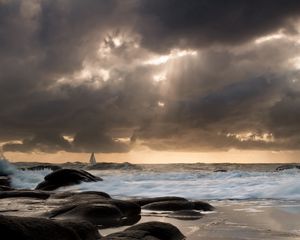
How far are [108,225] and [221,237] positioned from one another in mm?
2266

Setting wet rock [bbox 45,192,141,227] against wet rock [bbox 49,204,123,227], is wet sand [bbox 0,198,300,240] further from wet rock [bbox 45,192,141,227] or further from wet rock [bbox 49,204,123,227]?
wet rock [bbox 49,204,123,227]

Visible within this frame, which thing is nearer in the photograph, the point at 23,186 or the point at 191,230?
the point at 191,230

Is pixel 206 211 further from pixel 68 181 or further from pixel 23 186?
pixel 23 186

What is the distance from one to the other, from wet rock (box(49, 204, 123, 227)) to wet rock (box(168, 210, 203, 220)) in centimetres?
137

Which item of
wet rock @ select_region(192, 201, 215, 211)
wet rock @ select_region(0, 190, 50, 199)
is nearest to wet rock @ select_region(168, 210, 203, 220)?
wet rock @ select_region(192, 201, 215, 211)

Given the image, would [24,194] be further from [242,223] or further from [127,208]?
[242,223]

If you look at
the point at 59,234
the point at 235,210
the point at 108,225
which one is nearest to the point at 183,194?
the point at 235,210

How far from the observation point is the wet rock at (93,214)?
870 cm

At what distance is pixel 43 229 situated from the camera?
581 cm

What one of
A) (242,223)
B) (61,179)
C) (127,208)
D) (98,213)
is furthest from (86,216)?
(61,179)

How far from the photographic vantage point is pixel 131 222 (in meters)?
9.04

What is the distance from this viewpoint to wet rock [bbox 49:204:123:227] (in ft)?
28.5

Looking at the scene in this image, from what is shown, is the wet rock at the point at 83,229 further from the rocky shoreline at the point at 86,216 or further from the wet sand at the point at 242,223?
the wet sand at the point at 242,223

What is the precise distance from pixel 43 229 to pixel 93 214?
10.0 feet
